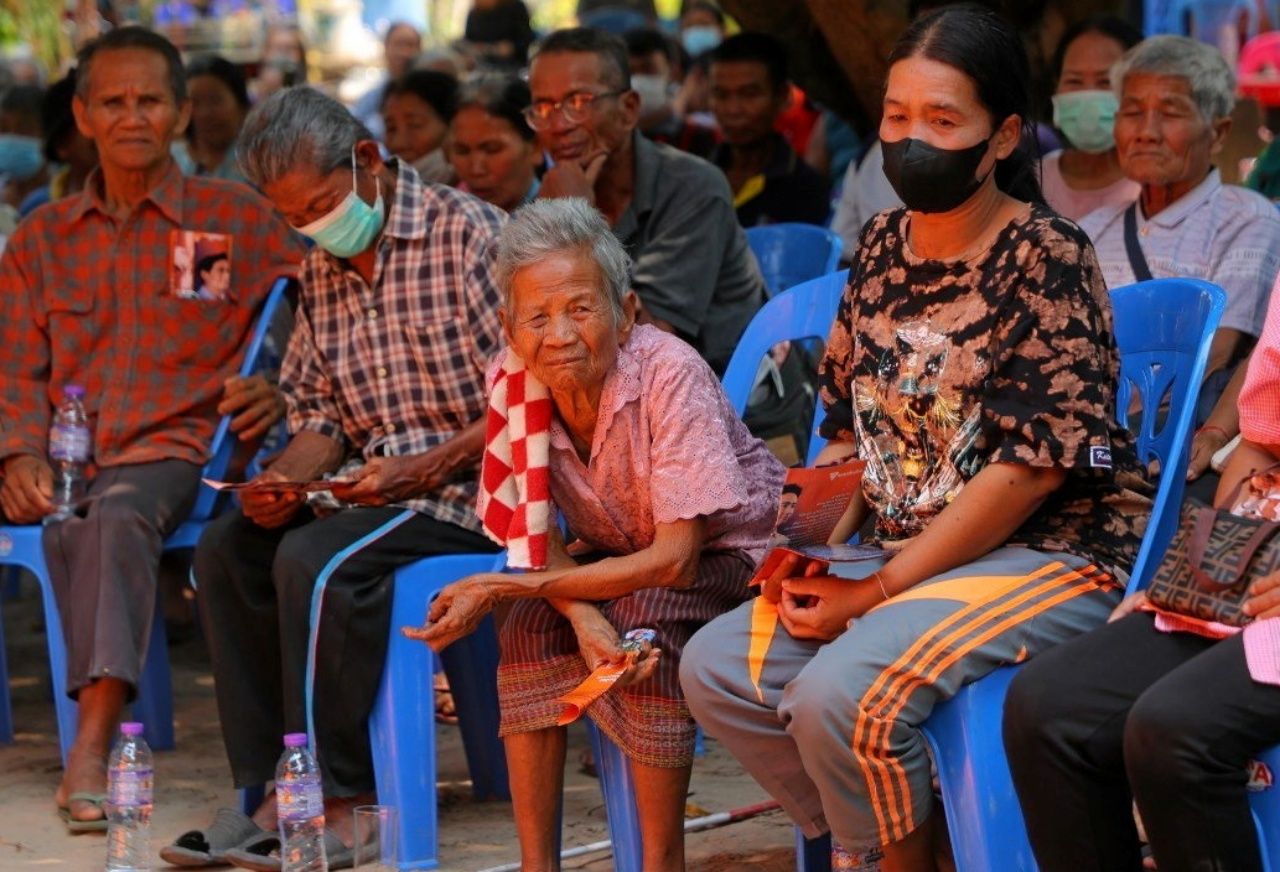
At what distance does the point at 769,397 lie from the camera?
16.9ft

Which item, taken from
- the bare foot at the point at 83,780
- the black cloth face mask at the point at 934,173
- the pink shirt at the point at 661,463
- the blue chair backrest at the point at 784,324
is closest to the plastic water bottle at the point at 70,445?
the bare foot at the point at 83,780

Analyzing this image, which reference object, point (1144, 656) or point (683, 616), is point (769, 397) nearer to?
point (683, 616)

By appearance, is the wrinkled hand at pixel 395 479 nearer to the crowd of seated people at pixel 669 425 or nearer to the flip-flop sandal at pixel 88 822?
the crowd of seated people at pixel 669 425

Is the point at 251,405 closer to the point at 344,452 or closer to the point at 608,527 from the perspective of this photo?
the point at 344,452

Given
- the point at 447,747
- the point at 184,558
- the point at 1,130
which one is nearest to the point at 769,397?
the point at 447,747

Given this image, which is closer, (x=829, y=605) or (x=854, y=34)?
(x=829, y=605)

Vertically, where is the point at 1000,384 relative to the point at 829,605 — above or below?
above

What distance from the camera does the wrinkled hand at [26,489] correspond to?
17.6ft

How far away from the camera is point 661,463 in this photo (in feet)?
12.9

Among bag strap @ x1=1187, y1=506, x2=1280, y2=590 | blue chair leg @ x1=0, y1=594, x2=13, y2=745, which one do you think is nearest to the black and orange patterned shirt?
bag strap @ x1=1187, y1=506, x2=1280, y2=590

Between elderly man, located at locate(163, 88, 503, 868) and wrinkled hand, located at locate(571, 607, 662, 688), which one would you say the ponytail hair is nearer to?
wrinkled hand, located at locate(571, 607, 662, 688)

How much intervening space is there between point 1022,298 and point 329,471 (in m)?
2.13

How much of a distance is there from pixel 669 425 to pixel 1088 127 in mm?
2357

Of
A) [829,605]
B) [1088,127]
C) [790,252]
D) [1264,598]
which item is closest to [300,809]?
[829,605]
